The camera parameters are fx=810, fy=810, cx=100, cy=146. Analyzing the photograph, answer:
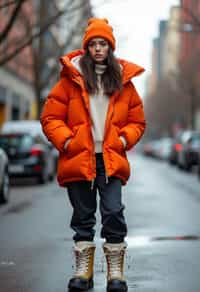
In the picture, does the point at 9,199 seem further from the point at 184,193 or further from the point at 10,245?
the point at 10,245

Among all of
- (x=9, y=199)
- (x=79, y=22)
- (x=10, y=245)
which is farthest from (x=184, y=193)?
(x=79, y=22)

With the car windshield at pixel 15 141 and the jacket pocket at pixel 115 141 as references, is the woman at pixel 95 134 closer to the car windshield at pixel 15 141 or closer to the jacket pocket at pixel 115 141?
the jacket pocket at pixel 115 141

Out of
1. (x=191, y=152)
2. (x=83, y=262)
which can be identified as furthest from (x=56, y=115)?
(x=191, y=152)

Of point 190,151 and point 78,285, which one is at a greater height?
point 78,285

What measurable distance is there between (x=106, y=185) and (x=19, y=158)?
1443cm

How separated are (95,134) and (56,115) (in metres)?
0.31

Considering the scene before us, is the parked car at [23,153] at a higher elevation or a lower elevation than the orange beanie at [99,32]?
lower

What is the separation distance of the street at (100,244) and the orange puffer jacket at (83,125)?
2.89 feet

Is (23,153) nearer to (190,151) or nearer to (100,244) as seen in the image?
(100,244)

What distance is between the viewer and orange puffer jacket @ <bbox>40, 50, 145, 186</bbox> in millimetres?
5570

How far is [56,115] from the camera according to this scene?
5.67 meters

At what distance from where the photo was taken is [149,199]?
1552 centimetres

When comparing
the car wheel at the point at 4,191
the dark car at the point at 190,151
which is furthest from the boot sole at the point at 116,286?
the dark car at the point at 190,151

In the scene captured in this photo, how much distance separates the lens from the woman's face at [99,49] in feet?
18.6
